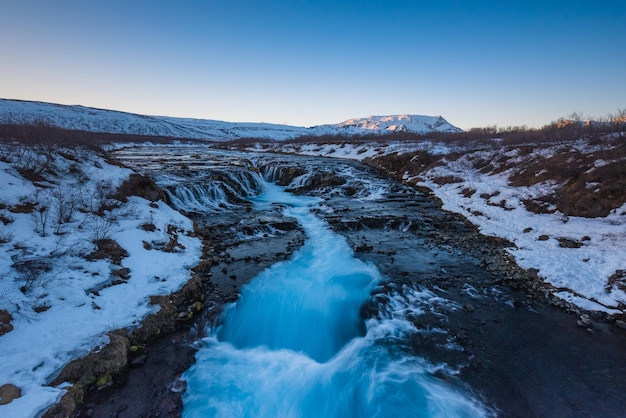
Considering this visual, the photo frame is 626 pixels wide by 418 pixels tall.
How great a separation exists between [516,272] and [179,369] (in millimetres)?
9349

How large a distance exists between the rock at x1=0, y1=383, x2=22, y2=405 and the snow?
0.08m

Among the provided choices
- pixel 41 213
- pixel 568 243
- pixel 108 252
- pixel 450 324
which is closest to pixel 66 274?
pixel 108 252

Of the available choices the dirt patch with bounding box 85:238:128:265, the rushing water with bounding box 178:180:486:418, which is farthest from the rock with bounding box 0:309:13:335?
the rushing water with bounding box 178:180:486:418

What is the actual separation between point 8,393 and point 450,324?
26.1ft

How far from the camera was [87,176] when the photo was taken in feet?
38.7

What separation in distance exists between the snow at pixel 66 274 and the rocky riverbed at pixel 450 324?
610 millimetres

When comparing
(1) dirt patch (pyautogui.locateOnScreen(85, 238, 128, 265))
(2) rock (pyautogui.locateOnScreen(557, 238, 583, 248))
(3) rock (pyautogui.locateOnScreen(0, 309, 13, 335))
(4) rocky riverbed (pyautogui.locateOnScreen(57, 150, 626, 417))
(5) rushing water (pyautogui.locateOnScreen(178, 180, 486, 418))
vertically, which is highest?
(2) rock (pyautogui.locateOnScreen(557, 238, 583, 248))

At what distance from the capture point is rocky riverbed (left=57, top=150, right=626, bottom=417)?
4.96 metres

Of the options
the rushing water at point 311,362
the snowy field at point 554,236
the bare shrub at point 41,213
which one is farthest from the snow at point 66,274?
the snowy field at point 554,236

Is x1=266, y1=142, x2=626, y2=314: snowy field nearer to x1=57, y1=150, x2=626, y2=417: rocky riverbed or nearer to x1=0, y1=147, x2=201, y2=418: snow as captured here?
x1=57, y1=150, x2=626, y2=417: rocky riverbed

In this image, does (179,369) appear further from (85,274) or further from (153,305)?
(85,274)

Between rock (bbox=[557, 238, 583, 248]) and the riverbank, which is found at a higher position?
rock (bbox=[557, 238, 583, 248])

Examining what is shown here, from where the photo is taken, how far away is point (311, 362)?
6.40 metres

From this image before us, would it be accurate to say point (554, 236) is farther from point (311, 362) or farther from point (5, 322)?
point (5, 322)
